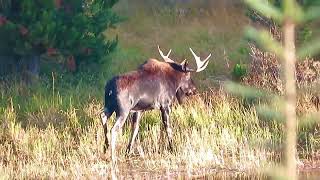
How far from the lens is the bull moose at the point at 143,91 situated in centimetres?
1106

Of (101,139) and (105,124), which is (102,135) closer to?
(101,139)

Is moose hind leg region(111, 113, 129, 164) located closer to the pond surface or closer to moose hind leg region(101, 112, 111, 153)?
moose hind leg region(101, 112, 111, 153)

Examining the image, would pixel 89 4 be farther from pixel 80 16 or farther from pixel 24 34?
pixel 24 34

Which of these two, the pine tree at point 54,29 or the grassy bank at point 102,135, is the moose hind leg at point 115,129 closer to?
the grassy bank at point 102,135

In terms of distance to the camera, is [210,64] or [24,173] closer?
[24,173]

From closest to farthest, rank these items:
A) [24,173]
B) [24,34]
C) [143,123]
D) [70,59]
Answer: [24,173] < [143,123] < [24,34] < [70,59]

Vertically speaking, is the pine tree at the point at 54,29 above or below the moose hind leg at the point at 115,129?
above

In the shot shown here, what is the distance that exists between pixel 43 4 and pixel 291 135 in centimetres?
1323

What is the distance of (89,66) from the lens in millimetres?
16578

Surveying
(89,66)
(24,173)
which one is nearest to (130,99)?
(24,173)

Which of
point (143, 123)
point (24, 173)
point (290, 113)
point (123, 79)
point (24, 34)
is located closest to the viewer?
point (290, 113)

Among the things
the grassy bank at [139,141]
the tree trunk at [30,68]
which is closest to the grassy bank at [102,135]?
the grassy bank at [139,141]


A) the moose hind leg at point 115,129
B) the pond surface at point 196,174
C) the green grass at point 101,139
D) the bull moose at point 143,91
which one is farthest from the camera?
the bull moose at point 143,91

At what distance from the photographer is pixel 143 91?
11.4 meters
